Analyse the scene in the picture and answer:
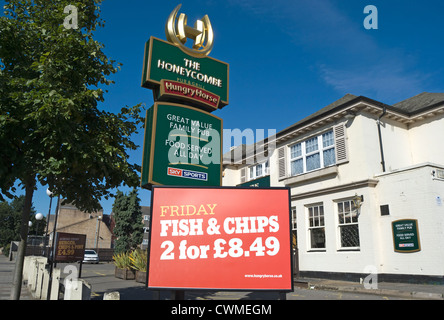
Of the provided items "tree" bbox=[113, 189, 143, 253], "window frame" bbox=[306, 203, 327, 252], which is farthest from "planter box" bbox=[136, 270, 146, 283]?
"tree" bbox=[113, 189, 143, 253]

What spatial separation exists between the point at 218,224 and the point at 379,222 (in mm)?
12703

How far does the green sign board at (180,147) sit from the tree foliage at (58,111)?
755 mm

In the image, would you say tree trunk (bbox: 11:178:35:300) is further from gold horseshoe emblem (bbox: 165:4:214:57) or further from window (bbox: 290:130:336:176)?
window (bbox: 290:130:336:176)

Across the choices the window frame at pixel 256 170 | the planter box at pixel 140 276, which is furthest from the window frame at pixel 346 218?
the planter box at pixel 140 276

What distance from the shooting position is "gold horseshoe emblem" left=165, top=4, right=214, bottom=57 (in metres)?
9.11

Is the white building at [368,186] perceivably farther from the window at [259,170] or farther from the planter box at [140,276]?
the planter box at [140,276]

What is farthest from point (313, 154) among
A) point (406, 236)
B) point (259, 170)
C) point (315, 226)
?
point (406, 236)

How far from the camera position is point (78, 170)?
25.1 feet

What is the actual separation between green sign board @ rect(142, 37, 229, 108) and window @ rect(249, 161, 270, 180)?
45.3 feet

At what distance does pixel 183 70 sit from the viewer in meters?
9.19

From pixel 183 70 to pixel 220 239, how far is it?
5.32 metres

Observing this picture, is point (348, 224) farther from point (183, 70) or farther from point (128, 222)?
point (128, 222)

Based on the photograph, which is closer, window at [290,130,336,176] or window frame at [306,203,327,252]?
window frame at [306,203,327,252]
